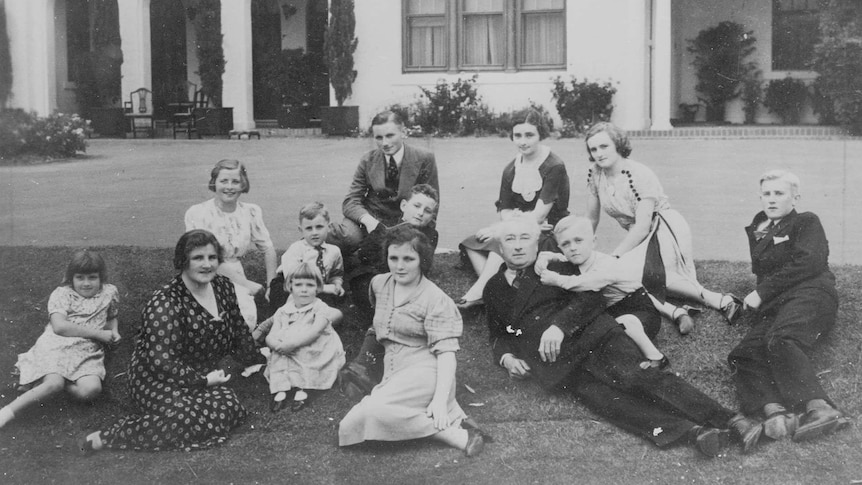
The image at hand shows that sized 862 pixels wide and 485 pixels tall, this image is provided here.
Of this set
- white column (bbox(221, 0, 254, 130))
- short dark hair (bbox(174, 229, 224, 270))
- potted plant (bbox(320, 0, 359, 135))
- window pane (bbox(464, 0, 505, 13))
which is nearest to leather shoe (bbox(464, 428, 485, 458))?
short dark hair (bbox(174, 229, 224, 270))

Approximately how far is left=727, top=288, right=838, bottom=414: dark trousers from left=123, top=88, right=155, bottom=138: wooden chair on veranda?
14025 mm

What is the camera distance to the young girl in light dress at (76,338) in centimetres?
473

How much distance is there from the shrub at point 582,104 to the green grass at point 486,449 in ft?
34.2

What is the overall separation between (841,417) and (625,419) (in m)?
1.01

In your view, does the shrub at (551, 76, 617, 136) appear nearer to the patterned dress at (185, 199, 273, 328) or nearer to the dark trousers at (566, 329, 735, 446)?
the patterned dress at (185, 199, 273, 328)

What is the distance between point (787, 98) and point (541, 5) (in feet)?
17.1

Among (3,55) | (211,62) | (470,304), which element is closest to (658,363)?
(470,304)

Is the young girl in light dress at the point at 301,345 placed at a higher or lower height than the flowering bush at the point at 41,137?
lower

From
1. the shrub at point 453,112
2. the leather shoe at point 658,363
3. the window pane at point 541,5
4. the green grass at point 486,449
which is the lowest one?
the green grass at point 486,449

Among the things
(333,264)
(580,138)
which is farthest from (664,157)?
(333,264)

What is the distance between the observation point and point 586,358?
453cm

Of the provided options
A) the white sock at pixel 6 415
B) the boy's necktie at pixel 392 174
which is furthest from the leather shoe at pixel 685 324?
the white sock at pixel 6 415

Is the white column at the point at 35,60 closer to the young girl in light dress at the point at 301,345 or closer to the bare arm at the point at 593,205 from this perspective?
the young girl in light dress at the point at 301,345

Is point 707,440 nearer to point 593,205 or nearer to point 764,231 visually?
point 764,231
